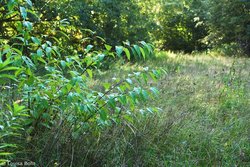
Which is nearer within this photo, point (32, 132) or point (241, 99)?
point (32, 132)

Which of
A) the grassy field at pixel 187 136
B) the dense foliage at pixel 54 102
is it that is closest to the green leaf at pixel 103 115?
the dense foliage at pixel 54 102

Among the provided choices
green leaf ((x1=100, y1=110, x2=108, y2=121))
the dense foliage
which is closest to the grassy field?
the dense foliage

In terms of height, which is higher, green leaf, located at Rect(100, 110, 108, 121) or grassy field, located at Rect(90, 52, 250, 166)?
green leaf, located at Rect(100, 110, 108, 121)

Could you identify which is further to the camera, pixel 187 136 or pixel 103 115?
pixel 187 136

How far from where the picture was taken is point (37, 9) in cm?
732

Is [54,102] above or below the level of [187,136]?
above

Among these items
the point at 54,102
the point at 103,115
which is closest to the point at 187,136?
the point at 103,115

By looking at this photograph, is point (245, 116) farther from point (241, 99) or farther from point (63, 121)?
point (63, 121)

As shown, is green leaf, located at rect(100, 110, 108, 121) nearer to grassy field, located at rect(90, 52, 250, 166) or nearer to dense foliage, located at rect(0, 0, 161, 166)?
dense foliage, located at rect(0, 0, 161, 166)

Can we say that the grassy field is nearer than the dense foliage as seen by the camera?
No

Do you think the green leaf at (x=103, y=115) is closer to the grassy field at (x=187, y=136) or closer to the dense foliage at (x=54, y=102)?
the dense foliage at (x=54, y=102)

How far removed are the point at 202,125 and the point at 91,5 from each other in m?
6.23

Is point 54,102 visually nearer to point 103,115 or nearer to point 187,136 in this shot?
point 103,115

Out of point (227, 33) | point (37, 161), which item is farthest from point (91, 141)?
point (227, 33)
